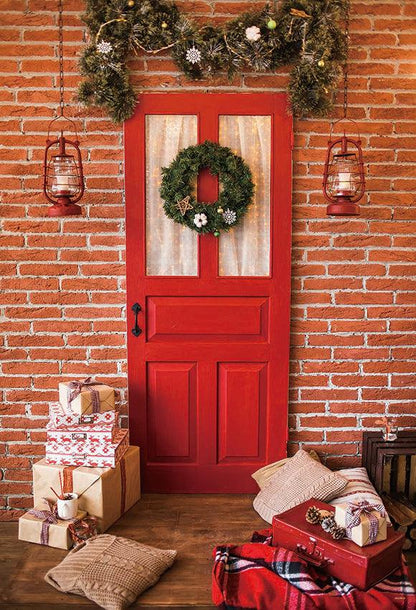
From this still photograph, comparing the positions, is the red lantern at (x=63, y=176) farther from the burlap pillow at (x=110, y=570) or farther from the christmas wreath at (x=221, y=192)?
the burlap pillow at (x=110, y=570)

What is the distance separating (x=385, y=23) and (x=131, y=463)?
108 inches

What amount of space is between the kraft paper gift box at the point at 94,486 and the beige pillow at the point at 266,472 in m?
0.73

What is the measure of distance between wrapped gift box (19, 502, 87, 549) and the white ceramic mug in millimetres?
24

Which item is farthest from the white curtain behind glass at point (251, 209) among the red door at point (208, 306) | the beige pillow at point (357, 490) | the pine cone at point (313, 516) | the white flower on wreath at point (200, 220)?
the pine cone at point (313, 516)

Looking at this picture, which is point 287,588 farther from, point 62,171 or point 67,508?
point 62,171

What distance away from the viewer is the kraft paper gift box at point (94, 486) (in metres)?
3.14

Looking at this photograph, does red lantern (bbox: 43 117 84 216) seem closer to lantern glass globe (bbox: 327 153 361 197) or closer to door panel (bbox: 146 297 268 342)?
door panel (bbox: 146 297 268 342)

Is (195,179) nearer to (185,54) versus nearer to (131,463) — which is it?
(185,54)

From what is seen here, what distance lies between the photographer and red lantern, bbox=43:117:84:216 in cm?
320

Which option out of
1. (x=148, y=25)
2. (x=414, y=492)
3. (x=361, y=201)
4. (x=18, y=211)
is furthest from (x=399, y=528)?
(x=148, y=25)

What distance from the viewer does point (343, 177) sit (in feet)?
10.9

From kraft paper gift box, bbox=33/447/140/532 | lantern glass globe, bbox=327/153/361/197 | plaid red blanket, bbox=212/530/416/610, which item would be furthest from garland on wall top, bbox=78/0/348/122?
plaid red blanket, bbox=212/530/416/610

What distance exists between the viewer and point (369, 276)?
359 centimetres

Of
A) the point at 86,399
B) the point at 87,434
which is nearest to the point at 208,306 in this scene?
the point at 86,399
